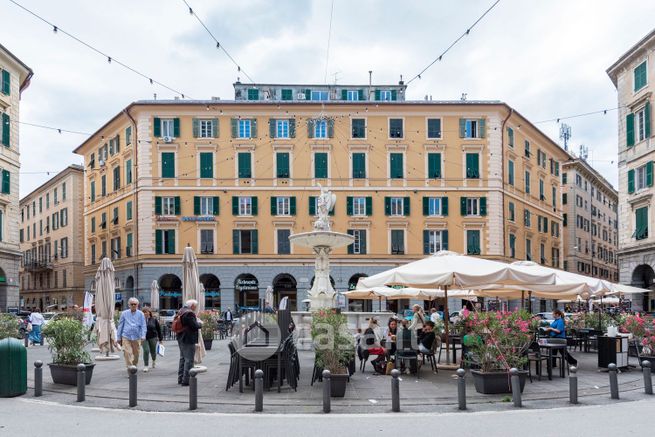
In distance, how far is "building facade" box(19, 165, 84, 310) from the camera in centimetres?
6269

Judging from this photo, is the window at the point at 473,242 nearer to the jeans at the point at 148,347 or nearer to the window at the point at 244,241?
the window at the point at 244,241

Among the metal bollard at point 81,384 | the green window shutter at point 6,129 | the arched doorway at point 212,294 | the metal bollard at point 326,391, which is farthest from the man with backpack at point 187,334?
the arched doorway at point 212,294

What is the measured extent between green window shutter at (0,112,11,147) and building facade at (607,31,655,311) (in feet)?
112

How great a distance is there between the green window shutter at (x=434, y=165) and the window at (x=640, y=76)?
13233 millimetres

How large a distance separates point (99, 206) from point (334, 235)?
35.7 metres

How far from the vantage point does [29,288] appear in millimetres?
73938

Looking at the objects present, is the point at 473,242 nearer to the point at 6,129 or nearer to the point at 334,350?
the point at 6,129

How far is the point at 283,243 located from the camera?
4653cm

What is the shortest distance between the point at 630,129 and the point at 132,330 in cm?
3290

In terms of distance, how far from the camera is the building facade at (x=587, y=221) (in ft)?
227

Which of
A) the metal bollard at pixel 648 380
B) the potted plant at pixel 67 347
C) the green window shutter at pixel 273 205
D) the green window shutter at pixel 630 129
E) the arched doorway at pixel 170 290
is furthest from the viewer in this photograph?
the arched doorway at pixel 170 290

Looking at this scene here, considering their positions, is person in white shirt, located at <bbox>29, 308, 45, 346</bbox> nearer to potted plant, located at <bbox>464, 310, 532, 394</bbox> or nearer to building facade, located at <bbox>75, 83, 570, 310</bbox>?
building facade, located at <bbox>75, 83, 570, 310</bbox>

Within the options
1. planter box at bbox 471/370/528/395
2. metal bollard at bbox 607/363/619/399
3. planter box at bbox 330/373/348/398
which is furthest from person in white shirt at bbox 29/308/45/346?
metal bollard at bbox 607/363/619/399

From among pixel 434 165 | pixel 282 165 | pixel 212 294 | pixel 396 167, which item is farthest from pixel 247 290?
pixel 434 165
